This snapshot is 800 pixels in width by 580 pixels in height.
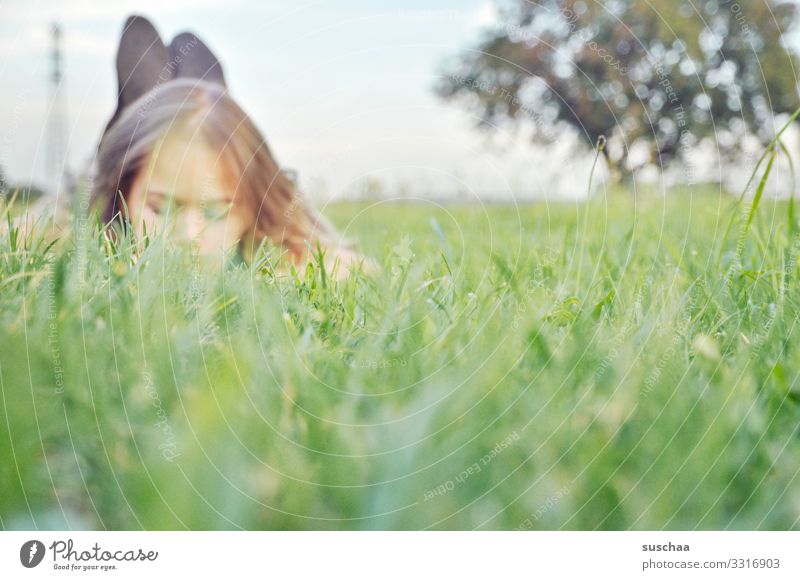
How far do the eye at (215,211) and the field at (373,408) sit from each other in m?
0.17

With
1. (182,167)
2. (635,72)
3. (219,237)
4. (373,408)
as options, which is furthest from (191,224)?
(635,72)

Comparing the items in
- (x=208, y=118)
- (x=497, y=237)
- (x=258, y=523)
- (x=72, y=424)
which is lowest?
(x=258, y=523)

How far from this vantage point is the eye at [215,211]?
3.65ft

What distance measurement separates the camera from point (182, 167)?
1204mm

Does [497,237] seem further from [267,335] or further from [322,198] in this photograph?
[267,335]

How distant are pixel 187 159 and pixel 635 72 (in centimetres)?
70

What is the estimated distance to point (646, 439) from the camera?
0.76 m

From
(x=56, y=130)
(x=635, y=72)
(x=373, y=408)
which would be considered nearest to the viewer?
(x=373, y=408)

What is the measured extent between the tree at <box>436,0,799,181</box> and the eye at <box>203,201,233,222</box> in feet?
1.20

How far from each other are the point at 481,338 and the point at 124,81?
2.11 feet

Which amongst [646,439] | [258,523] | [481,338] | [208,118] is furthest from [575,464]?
[208,118]

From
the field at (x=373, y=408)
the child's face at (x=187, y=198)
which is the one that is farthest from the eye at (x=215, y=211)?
the field at (x=373, y=408)

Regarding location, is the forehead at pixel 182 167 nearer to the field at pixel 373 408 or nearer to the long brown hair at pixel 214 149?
the long brown hair at pixel 214 149

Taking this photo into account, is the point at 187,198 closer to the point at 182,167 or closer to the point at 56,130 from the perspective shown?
the point at 182,167
